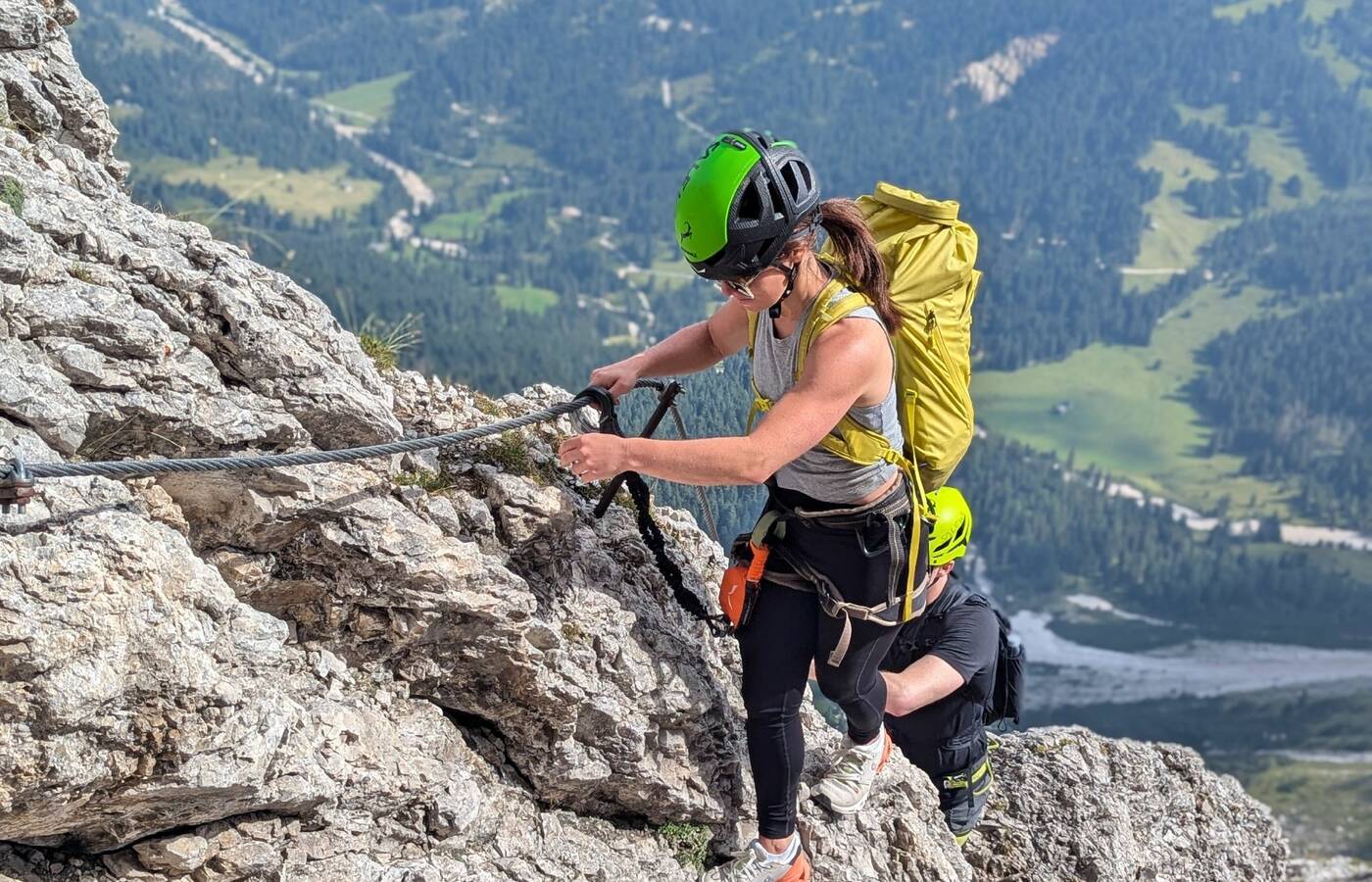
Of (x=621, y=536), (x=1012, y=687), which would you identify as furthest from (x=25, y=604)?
(x=1012, y=687)

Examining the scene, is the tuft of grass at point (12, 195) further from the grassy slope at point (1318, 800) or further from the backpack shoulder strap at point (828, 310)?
the grassy slope at point (1318, 800)

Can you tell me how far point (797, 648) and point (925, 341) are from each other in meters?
2.16

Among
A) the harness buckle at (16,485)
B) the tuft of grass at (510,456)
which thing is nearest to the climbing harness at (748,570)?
the tuft of grass at (510,456)

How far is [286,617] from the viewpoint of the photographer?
730 cm

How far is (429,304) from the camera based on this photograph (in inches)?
7795

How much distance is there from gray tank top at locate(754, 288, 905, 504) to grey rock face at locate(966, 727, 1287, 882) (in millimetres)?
5628

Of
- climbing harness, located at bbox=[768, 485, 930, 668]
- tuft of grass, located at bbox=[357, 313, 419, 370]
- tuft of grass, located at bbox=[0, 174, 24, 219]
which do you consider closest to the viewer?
tuft of grass, located at bbox=[0, 174, 24, 219]

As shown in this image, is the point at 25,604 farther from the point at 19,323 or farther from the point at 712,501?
the point at 712,501

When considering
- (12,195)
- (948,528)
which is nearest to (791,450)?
(948,528)

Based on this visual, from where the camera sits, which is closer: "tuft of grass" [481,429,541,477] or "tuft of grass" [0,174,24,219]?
"tuft of grass" [0,174,24,219]

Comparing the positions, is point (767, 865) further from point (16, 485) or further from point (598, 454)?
point (16, 485)

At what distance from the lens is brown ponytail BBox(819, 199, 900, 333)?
7086 millimetres

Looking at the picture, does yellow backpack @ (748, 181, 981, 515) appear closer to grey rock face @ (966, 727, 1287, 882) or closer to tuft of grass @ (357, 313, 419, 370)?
tuft of grass @ (357, 313, 419, 370)

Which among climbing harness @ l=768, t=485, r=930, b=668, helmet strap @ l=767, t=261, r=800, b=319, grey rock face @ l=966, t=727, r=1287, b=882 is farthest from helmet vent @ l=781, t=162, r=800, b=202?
grey rock face @ l=966, t=727, r=1287, b=882
